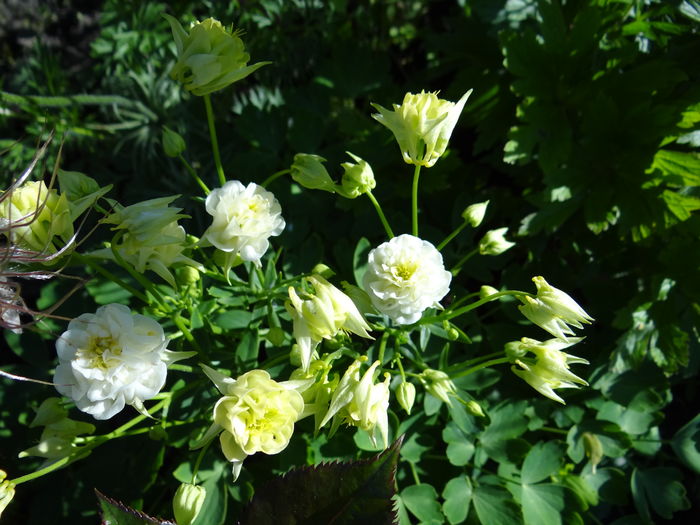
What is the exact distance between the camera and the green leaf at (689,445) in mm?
1656

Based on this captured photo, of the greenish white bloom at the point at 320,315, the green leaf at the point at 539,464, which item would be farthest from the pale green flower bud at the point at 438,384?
the green leaf at the point at 539,464

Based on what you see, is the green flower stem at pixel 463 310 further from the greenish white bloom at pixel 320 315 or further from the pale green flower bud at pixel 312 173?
the pale green flower bud at pixel 312 173

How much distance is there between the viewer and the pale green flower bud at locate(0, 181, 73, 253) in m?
1.04

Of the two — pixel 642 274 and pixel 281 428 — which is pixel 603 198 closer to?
pixel 642 274

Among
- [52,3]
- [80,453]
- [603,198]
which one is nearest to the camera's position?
[80,453]

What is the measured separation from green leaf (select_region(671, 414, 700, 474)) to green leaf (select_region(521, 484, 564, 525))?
41 centimetres

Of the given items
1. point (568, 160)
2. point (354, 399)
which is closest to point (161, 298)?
point (354, 399)

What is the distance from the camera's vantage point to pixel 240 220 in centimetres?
106

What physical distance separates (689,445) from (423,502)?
30.9 inches

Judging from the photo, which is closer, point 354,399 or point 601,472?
point 354,399

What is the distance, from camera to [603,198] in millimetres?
1638

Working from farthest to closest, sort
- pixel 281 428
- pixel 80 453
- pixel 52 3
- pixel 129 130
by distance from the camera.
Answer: pixel 52 3 → pixel 129 130 → pixel 80 453 → pixel 281 428

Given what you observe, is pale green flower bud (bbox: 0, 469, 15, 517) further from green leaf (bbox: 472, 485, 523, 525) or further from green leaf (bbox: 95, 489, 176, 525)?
green leaf (bbox: 472, 485, 523, 525)

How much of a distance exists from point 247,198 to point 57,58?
1.80 meters
